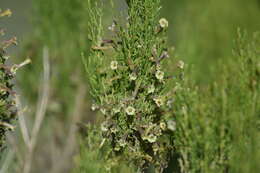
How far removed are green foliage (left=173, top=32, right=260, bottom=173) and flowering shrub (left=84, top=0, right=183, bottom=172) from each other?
5.8 inches

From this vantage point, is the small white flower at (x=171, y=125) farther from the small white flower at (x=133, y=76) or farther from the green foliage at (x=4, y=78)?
the green foliage at (x=4, y=78)

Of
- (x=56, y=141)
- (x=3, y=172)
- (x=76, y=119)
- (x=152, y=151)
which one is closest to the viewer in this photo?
(x=152, y=151)

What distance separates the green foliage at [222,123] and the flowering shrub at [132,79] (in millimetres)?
148

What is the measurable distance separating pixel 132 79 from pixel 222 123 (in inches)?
22.0

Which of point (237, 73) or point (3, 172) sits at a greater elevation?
point (237, 73)

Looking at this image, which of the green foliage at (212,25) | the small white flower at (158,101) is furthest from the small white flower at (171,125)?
the green foliage at (212,25)

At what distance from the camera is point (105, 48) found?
1944mm

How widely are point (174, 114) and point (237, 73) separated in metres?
0.51

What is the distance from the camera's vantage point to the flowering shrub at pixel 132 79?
1906 millimetres

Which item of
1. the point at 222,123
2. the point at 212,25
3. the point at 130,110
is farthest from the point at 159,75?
the point at 212,25

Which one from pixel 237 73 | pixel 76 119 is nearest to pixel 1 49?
pixel 237 73

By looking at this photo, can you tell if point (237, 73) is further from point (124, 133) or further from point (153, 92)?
point (124, 133)

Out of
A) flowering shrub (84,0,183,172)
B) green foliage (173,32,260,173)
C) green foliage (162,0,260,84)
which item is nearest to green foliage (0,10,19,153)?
flowering shrub (84,0,183,172)

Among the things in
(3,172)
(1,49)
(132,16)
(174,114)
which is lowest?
(3,172)
